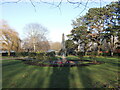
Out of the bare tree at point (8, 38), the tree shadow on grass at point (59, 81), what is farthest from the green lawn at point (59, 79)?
the bare tree at point (8, 38)

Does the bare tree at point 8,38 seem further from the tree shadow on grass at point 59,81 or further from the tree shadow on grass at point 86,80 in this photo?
the tree shadow on grass at point 86,80

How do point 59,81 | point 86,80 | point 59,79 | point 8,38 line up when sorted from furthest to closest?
point 8,38, point 59,79, point 86,80, point 59,81

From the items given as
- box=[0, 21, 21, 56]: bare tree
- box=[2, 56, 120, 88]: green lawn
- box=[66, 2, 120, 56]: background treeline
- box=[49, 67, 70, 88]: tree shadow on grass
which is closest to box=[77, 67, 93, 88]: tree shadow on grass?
box=[2, 56, 120, 88]: green lawn

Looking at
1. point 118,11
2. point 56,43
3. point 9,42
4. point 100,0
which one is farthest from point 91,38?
point 56,43

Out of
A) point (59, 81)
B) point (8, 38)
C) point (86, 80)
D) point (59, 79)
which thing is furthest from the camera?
point (8, 38)

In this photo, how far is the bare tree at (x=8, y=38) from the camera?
30.5m

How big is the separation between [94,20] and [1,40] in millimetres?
25496

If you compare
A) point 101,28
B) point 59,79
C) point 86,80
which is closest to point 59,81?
point 59,79

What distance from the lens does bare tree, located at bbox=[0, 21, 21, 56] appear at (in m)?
30.5

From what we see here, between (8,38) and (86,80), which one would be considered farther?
(8,38)

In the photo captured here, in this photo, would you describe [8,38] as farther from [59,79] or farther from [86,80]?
[86,80]

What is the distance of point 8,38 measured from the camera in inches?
1221

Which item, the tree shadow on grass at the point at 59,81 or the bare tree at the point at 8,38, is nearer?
the tree shadow on grass at the point at 59,81

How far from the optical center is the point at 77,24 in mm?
31391
